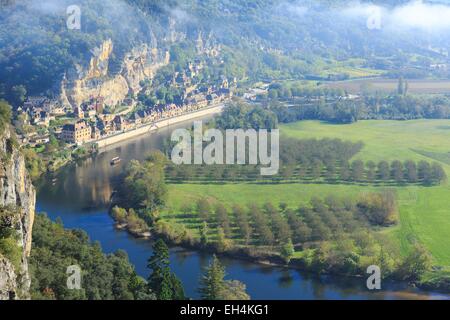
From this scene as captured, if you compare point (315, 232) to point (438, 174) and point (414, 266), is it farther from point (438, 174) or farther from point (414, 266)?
point (438, 174)

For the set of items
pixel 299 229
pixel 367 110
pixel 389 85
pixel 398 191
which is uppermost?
pixel 389 85

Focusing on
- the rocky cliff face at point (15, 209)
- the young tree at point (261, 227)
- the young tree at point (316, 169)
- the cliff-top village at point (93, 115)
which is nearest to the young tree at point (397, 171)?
the young tree at point (316, 169)

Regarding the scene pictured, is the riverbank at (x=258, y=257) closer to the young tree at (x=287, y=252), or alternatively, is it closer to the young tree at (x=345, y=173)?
the young tree at (x=287, y=252)

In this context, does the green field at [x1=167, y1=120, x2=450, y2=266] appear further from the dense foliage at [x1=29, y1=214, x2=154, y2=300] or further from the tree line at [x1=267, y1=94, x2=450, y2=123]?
the dense foliage at [x1=29, y1=214, x2=154, y2=300]

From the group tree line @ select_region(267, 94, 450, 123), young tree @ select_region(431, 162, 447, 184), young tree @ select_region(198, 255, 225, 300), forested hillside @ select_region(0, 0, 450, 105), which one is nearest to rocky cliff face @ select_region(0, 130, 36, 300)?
young tree @ select_region(198, 255, 225, 300)

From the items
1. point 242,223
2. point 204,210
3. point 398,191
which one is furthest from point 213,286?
point 398,191

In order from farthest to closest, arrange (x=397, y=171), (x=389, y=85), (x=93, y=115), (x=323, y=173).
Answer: (x=389, y=85), (x=93, y=115), (x=323, y=173), (x=397, y=171)
